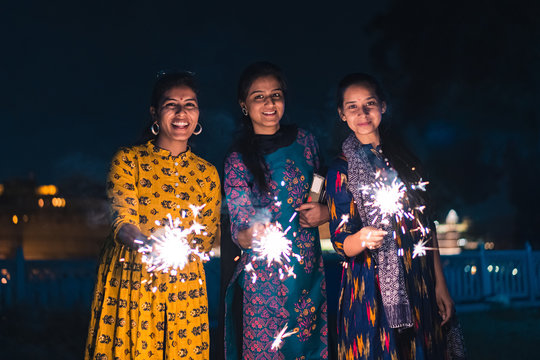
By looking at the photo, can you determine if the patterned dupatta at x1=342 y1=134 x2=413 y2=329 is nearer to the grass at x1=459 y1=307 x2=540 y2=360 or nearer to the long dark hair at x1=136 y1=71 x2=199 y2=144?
the long dark hair at x1=136 y1=71 x2=199 y2=144

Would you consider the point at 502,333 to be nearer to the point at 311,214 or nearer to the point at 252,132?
the point at 311,214

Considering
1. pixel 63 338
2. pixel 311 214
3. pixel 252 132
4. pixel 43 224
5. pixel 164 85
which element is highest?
pixel 43 224

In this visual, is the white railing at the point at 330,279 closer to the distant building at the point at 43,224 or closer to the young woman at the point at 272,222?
the young woman at the point at 272,222

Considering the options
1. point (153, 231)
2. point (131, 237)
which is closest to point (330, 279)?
point (153, 231)

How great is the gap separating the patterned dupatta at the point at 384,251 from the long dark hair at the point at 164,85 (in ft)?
3.32

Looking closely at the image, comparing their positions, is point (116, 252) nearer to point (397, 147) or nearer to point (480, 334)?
point (397, 147)

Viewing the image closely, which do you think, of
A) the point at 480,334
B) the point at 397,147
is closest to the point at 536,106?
the point at 480,334

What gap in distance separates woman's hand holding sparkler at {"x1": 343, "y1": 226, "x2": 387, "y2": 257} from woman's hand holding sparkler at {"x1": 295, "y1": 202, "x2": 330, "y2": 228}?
343 mm

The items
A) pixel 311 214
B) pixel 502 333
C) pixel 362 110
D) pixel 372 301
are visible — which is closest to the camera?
pixel 372 301

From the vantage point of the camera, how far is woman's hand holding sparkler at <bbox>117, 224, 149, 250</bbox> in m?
2.60

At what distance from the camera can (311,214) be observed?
3.06 meters

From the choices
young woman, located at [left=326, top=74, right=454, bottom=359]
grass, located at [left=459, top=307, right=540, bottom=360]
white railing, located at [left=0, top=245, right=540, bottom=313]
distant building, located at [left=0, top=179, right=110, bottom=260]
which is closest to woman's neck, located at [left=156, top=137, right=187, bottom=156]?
Result: young woman, located at [left=326, top=74, right=454, bottom=359]

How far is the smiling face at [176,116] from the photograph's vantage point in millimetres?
3084

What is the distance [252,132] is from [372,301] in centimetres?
129
